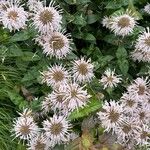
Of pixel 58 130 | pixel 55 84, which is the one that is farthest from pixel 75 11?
pixel 58 130

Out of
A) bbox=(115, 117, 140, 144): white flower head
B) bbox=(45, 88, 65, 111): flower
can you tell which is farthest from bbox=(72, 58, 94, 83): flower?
bbox=(115, 117, 140, 144): white flower head

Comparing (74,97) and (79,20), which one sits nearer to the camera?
(74,97)

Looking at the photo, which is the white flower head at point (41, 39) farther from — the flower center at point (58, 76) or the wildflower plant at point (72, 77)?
the flower center at point (58, 76)

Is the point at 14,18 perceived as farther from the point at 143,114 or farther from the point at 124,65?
the point at 143,114

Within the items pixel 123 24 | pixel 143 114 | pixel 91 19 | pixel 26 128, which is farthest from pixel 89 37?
pixel 26 128

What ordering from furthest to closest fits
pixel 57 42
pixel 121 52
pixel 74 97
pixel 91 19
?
pixel 91 19, pixel 121 52, pixel 57 42, pixel 74 97

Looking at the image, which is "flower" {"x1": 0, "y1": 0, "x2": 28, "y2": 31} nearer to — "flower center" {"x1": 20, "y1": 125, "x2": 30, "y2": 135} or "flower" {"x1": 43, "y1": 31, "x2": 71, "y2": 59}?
"flower" {"x1": 43, "y1": 31, "x2": 71, "y2": 59}

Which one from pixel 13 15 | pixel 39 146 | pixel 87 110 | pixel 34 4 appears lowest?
pixel 39 146

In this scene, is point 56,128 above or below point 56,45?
below

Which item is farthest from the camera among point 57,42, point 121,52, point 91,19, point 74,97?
point 91,19

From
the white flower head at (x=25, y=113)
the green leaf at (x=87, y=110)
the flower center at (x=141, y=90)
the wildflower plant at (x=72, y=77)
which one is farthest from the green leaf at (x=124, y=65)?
the white flower head at (x=25, y=113)
